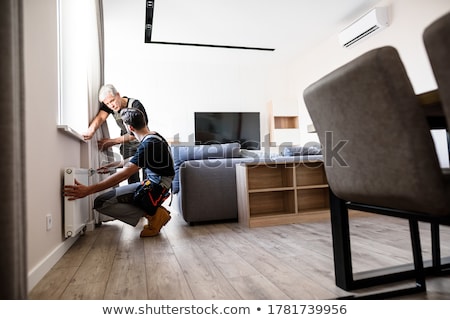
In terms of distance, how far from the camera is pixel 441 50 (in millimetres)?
654

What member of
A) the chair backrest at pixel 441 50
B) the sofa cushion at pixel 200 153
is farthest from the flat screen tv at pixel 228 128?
the chair backrest at pixel 441 50

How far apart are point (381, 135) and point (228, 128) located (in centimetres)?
521

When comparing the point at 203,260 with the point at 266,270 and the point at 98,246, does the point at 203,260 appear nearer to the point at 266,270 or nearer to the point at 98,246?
the point at 266,270

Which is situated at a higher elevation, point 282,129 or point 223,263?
point 282,129

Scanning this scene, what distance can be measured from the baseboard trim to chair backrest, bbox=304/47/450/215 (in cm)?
138

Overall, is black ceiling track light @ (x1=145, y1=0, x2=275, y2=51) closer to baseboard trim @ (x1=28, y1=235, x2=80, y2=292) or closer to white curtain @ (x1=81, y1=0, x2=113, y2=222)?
white curtain @ (x1=81, y1=0, x2=113, y2=222)

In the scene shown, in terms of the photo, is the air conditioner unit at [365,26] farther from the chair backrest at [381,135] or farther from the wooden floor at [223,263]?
the chair backrest at [381,135]

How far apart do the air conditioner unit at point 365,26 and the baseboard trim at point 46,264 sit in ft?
13.6

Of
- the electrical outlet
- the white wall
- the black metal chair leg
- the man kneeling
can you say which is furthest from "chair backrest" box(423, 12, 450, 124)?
the white wall

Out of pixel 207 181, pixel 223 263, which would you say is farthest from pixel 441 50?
pixel 207 181

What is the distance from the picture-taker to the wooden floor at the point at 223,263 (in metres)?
1.26

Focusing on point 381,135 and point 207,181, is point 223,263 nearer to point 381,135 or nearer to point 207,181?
point 381,135

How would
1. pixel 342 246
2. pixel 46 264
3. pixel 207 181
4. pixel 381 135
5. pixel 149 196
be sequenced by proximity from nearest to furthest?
pixel 381 135 < pixel 342 246 < pixel 46 264 < pixel 149 196 < pixel 207 181
